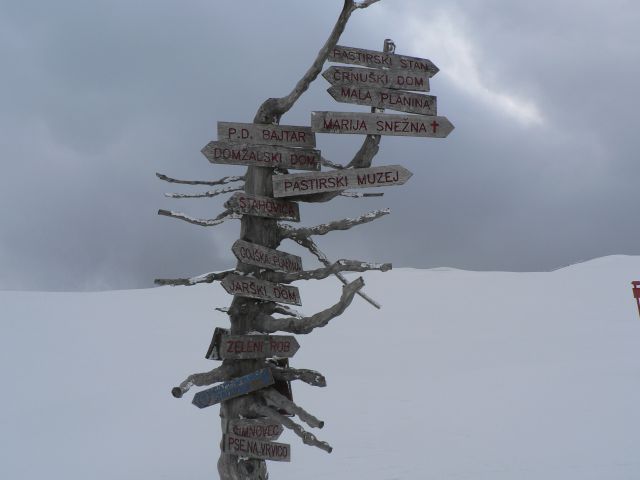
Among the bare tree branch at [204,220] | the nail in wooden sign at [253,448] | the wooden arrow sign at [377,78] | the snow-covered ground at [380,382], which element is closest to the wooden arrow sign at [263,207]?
the bare tree branch at [204,220]

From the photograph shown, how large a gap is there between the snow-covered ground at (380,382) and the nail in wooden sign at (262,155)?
514cm

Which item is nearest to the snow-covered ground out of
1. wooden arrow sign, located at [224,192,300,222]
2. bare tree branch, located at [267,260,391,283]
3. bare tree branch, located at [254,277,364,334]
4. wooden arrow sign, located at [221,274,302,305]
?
bare tree branch, located at [254,277,364,334]

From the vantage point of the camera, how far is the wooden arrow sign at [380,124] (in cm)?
711

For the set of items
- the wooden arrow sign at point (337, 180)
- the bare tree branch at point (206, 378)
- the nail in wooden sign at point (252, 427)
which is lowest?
the nail in wooden sign at point (252, 427)

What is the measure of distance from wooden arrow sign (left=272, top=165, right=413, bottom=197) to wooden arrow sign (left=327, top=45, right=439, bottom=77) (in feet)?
4.02

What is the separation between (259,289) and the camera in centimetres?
709

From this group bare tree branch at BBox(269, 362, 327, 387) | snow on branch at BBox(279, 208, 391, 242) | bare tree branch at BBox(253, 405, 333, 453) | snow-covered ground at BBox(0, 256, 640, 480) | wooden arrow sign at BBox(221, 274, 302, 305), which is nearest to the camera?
bare tree branch at BBox(253, 405, 333, 453)

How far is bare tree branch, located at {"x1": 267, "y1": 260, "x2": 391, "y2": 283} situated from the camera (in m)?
6.94

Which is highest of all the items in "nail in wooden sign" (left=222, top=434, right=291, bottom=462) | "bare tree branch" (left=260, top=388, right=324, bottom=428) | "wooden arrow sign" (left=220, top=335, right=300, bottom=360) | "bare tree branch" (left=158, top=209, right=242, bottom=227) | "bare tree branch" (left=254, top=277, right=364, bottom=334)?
"bare tree branch" (left=158, top=209, right=242, bottom=227)

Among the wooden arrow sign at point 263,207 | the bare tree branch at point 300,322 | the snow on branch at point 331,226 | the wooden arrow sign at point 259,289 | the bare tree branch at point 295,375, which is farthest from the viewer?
the snow on branch at point 331,226

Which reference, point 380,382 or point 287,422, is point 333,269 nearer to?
point 287,422

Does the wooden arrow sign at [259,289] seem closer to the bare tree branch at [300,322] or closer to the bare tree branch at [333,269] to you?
the bare tree branch at [333,269]

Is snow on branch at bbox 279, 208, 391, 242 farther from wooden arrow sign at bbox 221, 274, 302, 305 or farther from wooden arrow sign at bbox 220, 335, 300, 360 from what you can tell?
wooden arrow sign at bbox 220, 335, 300, 360

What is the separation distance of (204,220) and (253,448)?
2.54 meters
